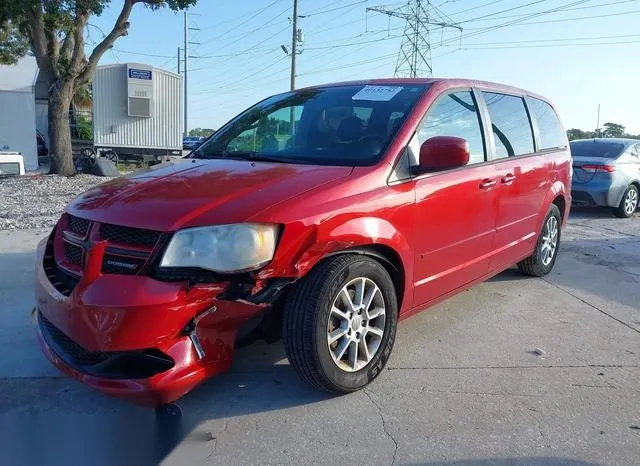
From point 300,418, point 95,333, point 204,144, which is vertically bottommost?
point 300,418

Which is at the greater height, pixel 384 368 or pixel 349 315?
pixel 349 315

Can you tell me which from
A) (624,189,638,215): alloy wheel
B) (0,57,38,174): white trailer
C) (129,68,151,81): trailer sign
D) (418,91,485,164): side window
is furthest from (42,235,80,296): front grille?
(129,68,151,81): trailer sign

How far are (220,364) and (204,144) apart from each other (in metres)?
2.15

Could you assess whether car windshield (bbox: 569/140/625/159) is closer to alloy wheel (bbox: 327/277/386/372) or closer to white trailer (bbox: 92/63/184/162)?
alloy wheel (bbox: 327/277/386/372)

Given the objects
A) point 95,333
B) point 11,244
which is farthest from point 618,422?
point 11,244

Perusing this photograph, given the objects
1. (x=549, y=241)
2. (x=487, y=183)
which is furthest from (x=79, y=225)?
(x=549, y=241)

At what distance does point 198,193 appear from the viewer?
9.88 ft

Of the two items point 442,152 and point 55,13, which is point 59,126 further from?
point 442,152

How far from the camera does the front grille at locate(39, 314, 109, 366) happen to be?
2.82 m

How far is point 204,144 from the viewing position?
4.45 m

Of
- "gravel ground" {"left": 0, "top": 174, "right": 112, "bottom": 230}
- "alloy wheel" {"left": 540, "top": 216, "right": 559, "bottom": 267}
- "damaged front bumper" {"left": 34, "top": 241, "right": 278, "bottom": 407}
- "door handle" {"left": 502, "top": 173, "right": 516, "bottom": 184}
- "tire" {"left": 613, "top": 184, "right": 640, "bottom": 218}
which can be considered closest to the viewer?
"damaged front bumper" {"left": 34, "top": 241, "right": 278, "bottom": 407}

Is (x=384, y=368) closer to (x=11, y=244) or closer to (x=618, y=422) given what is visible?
(x=618, y=422)

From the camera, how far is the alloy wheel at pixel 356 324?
3105 millimetres

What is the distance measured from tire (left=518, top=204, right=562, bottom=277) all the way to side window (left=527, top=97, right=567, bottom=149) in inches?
25.7
